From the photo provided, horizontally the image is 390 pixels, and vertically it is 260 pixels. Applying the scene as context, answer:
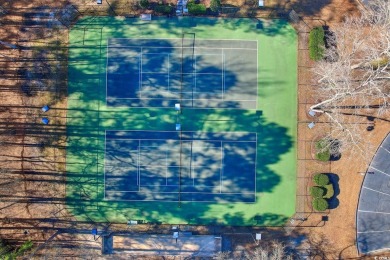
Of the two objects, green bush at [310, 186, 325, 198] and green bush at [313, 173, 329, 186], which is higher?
green bush at [313, 173, 329, 186]

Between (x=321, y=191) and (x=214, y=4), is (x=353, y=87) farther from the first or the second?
(x=214, y=4)

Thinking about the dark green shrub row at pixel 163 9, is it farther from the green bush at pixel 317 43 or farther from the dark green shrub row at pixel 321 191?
the dark green shrub row at pixel 321 191

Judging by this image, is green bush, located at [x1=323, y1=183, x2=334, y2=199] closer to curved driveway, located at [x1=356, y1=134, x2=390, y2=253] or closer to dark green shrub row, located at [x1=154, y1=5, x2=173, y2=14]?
curved driveway, located at [x1=356, y1=134, x2=390, y2=253]

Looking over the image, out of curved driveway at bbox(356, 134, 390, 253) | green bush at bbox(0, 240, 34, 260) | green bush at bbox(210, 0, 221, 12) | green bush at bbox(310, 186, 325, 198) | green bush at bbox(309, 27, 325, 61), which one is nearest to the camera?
green bush at bbox(0, 240, 34, 260)

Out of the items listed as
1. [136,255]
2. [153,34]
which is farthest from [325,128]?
[136,255]

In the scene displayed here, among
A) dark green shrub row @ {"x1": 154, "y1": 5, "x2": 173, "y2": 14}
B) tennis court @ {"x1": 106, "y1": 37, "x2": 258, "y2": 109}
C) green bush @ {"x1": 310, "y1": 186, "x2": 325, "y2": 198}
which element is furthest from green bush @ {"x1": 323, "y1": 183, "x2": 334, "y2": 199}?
dark green shrub row @ {"x1": 154, "y1": 5, "x2": 173, "y2": 14}

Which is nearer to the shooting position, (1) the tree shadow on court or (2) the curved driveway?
(1) the tree shadow on court

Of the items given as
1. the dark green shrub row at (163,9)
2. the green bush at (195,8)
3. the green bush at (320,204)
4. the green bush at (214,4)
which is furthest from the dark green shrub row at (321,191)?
the dark green shrub row at (163,9)
